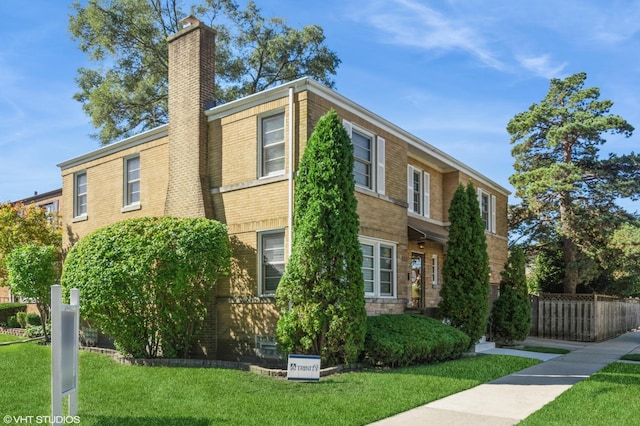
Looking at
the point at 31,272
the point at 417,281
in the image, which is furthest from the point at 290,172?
the point at 31,272

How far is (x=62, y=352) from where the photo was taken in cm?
671

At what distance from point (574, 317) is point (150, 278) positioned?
1578cm

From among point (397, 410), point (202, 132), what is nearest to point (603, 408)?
point (397, 410)

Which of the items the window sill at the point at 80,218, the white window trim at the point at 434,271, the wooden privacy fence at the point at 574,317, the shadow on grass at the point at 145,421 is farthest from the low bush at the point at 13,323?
the wooden privacy fence at the point at 574,317

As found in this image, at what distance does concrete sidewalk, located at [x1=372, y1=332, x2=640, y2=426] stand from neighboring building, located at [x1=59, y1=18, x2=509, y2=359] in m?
4.07

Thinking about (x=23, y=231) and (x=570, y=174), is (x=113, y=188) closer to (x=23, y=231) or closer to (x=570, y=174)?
(x=23, y=231)

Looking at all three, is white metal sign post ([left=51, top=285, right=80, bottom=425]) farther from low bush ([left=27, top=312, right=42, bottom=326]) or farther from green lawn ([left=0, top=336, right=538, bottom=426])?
low bush ([left=27, top=312, right=42, bottom=326])

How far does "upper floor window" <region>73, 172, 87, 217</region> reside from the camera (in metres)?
19.0

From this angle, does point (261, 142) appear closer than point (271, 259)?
No

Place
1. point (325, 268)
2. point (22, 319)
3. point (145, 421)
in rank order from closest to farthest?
1. point (145, 421)
2. point (325, 268)
3. point (22, 319)

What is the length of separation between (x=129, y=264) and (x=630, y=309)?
2408 centimetres

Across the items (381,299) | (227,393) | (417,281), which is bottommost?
(227,393)

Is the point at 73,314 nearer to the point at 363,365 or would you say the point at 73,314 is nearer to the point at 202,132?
the point at 363,365

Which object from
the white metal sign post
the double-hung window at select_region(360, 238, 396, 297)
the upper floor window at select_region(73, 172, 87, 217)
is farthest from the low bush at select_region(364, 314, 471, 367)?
the upper floor window at select_region(73, 172, 87, 217)
